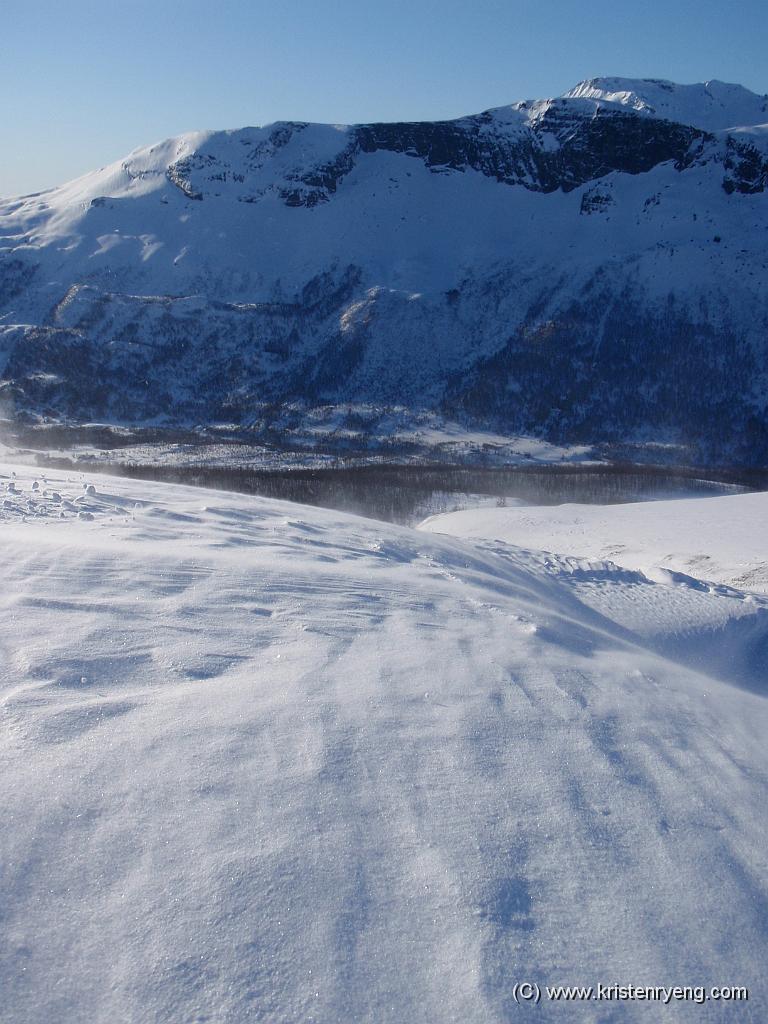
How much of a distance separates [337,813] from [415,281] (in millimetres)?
121277

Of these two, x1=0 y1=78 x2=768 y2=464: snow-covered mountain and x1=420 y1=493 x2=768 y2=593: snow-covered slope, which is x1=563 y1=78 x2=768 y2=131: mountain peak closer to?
x1=0 y1=78 x2=768 y2=464: snow-covered mountain

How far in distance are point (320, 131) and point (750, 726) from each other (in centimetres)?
15445

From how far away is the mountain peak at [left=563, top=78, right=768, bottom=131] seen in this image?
528 ft

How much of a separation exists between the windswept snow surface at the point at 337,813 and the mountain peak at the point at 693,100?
178 metres

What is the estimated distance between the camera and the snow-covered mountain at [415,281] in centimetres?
9994

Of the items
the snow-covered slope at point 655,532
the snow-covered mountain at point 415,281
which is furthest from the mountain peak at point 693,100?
the snow-covered slope at point 655,532

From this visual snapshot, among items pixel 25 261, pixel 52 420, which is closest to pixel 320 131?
pixel 25 261

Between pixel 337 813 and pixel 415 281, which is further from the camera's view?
pixel 415 281

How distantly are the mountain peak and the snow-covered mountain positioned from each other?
107 ft

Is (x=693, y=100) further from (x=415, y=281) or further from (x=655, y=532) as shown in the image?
(x=655, y=532)

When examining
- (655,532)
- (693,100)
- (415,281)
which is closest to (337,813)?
(655,532)

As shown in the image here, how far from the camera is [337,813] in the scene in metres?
4.41

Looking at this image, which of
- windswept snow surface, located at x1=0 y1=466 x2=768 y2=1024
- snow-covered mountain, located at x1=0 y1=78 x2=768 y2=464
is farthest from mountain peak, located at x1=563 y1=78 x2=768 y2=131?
windswept snow surface, located at x1=0 y1=466 x2=768 y2=1024

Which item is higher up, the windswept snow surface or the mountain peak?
A: the mountain peak
